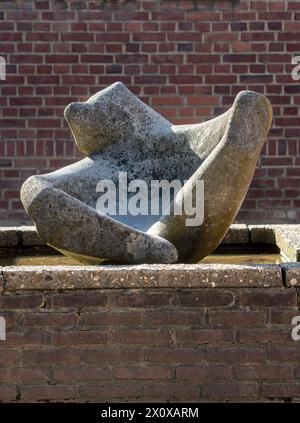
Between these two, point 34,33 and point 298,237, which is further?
point 34,33

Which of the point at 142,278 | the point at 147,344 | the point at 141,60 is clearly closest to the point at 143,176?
the point at 142,278

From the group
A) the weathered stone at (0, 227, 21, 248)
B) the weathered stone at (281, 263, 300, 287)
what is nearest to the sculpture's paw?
the weathered stone at (281, 263, 300, 287)

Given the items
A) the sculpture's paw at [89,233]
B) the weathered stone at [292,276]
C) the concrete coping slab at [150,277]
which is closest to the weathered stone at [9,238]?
the sculpture's paw at [89,233]

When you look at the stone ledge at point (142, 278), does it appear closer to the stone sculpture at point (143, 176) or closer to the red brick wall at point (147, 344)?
the red brick wall at point (147, 344)

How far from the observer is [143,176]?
4.59 metres

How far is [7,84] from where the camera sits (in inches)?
308

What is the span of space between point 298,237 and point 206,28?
3811 mm

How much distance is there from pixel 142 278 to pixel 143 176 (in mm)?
1264

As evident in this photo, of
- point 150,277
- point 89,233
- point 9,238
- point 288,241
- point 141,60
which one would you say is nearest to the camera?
point 150,277

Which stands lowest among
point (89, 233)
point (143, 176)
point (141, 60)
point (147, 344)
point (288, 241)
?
point (147, 344)

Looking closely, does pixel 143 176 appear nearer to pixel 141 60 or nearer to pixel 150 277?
pixel 150 277

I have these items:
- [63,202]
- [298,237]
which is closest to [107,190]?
[63,202]

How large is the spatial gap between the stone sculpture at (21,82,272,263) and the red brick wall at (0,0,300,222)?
3.24 m
